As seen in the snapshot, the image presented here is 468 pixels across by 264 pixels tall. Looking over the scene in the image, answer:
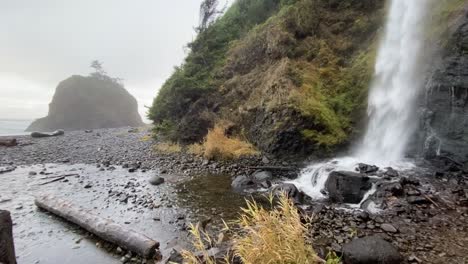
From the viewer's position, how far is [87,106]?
2751 inches

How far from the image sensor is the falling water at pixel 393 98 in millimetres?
10234

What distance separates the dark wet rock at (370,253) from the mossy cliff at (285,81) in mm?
7032

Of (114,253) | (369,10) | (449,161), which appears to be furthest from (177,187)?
(369,10)

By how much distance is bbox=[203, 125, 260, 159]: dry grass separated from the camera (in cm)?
1220

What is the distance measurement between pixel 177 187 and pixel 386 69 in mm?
11261

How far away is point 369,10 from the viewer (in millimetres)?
15906

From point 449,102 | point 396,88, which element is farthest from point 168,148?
point 449,102

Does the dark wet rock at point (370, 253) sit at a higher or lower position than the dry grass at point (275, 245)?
lower

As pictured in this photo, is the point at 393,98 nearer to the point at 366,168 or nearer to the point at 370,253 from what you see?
the point at 366,168

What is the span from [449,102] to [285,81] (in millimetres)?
6594

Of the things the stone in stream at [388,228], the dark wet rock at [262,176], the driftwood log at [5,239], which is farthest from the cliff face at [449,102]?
the driftwood log at [5,239]

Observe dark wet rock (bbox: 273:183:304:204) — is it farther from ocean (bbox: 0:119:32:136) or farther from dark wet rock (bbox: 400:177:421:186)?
ocean (bbox: 0:119:32:136)

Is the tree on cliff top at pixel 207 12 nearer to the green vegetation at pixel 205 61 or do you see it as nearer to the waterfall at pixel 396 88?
the green vegetation at pixel 205 61

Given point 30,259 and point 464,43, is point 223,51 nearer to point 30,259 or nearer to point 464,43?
point 464,43
